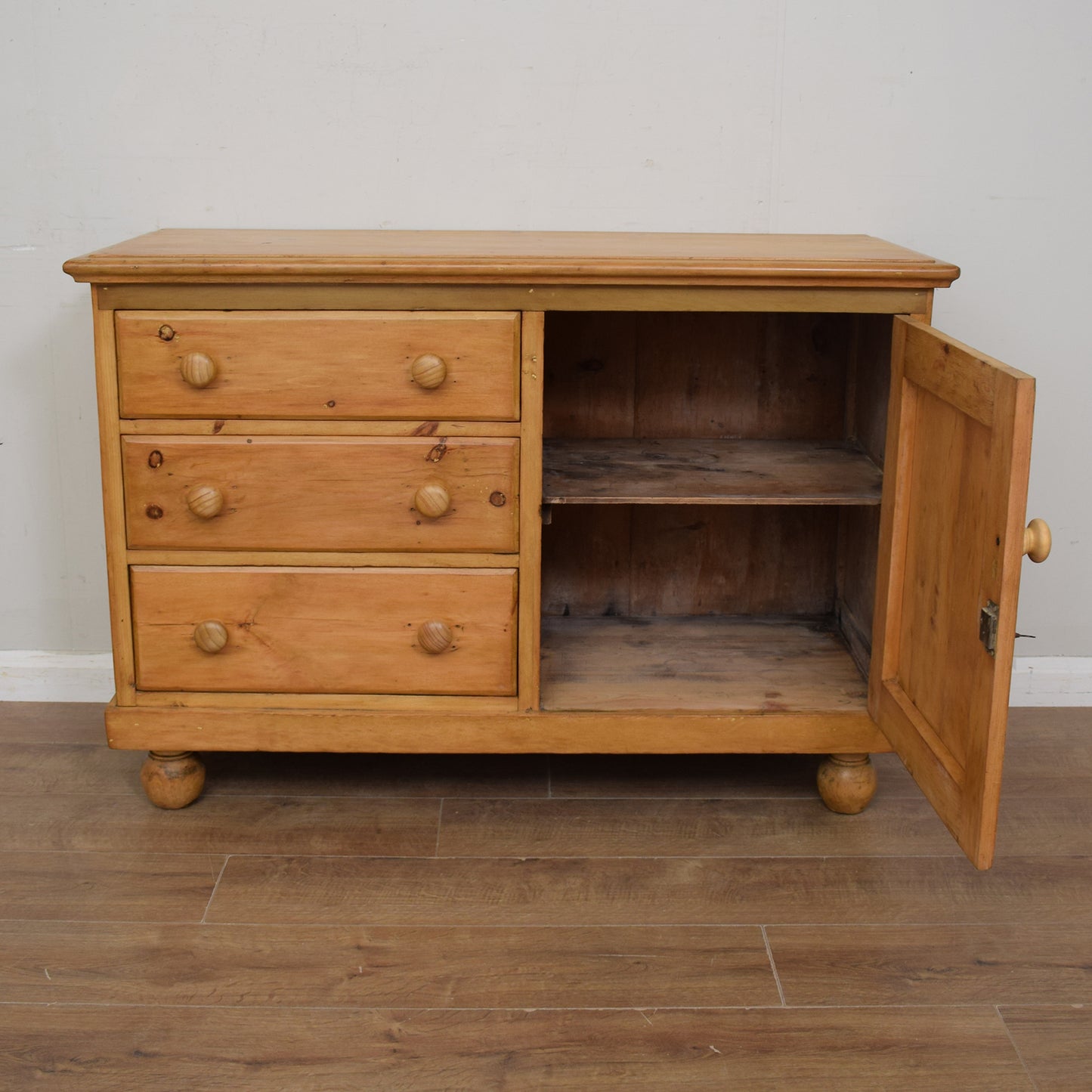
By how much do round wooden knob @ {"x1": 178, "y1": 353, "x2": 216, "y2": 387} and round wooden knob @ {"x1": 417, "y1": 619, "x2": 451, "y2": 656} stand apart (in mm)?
506

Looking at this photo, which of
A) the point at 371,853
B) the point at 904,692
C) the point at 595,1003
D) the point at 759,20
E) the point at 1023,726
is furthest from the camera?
the point at 1023,726

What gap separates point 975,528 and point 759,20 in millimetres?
1179

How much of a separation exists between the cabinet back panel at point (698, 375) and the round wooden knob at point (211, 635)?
30.2 inches

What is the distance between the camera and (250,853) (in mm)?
2070

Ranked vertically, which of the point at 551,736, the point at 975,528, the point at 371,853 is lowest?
the point at 371,853

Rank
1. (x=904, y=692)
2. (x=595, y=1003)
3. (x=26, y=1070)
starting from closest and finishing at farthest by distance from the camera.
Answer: (x=26, y=1070), (x=595, y=1003), (x=904, y=692)

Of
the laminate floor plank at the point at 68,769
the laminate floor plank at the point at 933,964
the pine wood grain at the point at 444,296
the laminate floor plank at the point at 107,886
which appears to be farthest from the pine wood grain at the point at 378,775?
the pine wood grain at the point at 444,296

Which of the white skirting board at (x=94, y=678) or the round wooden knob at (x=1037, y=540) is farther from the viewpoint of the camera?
the white skirting board at (x=94, y=678)

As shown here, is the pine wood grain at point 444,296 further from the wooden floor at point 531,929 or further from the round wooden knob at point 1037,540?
the wooden floor at point 531,929

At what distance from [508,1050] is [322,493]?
0.88 m

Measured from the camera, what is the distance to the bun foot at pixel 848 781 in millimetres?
2186

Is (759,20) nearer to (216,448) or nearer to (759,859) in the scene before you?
(216,448)

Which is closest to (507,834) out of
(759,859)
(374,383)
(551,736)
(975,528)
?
(551,736)

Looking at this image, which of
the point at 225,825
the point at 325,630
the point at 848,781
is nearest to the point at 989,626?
the point at 848,781
